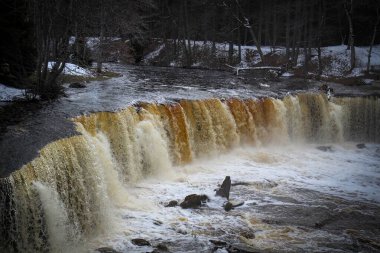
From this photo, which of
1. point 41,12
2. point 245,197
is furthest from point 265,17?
point 245,197

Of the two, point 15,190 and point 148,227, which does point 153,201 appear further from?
point 15,190

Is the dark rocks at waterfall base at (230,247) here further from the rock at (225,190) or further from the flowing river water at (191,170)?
the rock at (225,190)

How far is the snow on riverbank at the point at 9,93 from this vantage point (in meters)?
12.6

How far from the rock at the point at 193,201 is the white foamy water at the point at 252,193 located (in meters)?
0.16

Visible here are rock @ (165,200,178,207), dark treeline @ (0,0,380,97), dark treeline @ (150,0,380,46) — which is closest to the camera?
rock @ (165,200,178,207)

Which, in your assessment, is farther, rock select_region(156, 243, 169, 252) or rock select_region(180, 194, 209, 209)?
rock select_region(180, 194, 209, 209)

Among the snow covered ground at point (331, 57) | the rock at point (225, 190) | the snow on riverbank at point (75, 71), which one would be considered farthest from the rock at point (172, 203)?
the snow covered ground at point (331, 57)

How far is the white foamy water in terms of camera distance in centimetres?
794

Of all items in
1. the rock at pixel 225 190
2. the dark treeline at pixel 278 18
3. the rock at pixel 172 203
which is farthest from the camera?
the dark treeline at pixel 278 18

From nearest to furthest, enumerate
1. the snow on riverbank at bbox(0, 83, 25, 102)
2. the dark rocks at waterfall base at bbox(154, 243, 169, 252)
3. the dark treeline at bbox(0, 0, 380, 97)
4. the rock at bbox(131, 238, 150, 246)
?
the dark rocks at waterfall base at bbox(154, 243, 169, 252), the rock at bbox(131, 238, 150, 246), the snow on riverbank at bbox(0, 83, 25, 102), the dark treeline at bbox(0, 0, 380, 97)

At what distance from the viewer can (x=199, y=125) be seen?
46.4 feet

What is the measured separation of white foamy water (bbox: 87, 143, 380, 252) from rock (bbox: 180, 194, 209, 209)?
156mm

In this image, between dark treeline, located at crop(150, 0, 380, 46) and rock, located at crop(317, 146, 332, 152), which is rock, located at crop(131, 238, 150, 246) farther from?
dark treeline, located at crop(150, 0, 380, 46)

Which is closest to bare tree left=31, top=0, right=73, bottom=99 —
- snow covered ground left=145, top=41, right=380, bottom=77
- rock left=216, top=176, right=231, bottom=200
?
rock left=216, top=176, right=231, bottom=200
